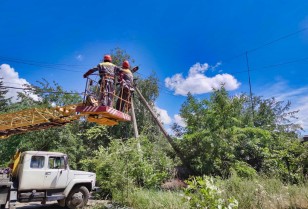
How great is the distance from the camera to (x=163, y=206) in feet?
22.4

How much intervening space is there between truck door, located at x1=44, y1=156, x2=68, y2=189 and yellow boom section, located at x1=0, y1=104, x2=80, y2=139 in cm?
209

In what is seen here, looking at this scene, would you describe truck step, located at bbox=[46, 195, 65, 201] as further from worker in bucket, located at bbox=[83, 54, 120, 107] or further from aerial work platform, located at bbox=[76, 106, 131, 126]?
worker in bucket, located at bbox=[83, 54, 120, 107]

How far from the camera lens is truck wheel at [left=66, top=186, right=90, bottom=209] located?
32.4ft

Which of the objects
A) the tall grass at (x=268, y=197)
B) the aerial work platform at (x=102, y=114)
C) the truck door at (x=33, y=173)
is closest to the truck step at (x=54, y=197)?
the truck door at (x=33, y=173)

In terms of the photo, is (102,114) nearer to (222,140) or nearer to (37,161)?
(37,161)

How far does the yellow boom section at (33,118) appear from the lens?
27.0 feet

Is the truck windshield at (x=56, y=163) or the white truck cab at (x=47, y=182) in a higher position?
the truck windshield at (x=56, y=163)

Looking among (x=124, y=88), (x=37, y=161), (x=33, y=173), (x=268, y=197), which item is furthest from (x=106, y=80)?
(x=268, y=197)

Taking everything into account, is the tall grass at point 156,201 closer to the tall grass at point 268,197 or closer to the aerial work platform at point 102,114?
the tall grass at point 268,197

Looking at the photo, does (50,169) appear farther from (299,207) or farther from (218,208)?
(299,207)

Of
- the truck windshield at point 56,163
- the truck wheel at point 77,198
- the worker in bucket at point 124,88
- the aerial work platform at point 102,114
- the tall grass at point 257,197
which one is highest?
the worker in bucket at point 124,88

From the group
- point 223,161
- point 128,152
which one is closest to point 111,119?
point 128,152

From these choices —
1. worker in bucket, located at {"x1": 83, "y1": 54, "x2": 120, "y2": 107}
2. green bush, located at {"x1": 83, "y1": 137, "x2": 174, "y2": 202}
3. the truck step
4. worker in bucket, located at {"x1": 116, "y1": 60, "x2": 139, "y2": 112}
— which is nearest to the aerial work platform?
worker in bucket, located at {"x1": 83, "y1": 54, "x2": 120, "y2": 107}

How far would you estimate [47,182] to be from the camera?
9508 mm
